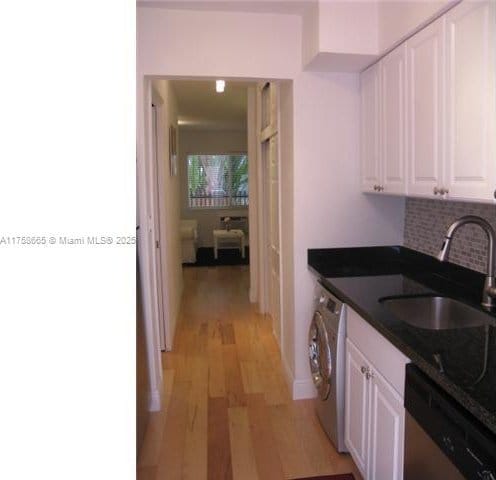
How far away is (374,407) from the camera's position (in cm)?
169

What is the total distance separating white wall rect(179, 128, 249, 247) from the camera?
9305 millimetres

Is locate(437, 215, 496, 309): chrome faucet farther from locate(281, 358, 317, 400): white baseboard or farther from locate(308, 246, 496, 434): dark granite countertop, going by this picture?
locate(281, 358, 317, 400): white baseboard

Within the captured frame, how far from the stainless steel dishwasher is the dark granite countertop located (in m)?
0.04

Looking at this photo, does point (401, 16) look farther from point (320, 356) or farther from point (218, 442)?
point (218, 442)

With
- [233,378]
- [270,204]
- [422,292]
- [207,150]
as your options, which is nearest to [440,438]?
[422,292]

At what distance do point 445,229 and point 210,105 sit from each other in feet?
15.4

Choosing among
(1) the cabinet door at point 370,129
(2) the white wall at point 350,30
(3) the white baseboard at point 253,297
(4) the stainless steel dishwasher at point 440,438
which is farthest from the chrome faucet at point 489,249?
(3) the white baseboard at point 253,297

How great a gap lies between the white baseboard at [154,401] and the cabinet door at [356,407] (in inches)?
46.8

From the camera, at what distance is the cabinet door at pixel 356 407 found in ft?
5.94

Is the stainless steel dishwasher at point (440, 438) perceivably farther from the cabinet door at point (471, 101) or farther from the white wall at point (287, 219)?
the white wall at point (287, 219)

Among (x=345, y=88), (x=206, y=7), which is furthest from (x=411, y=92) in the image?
(x=206, y=7)

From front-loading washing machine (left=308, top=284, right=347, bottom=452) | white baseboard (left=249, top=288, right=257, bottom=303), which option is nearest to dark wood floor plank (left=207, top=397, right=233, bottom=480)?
front-loading washing machine (left=308, top=284, right=347, bottom=452)
